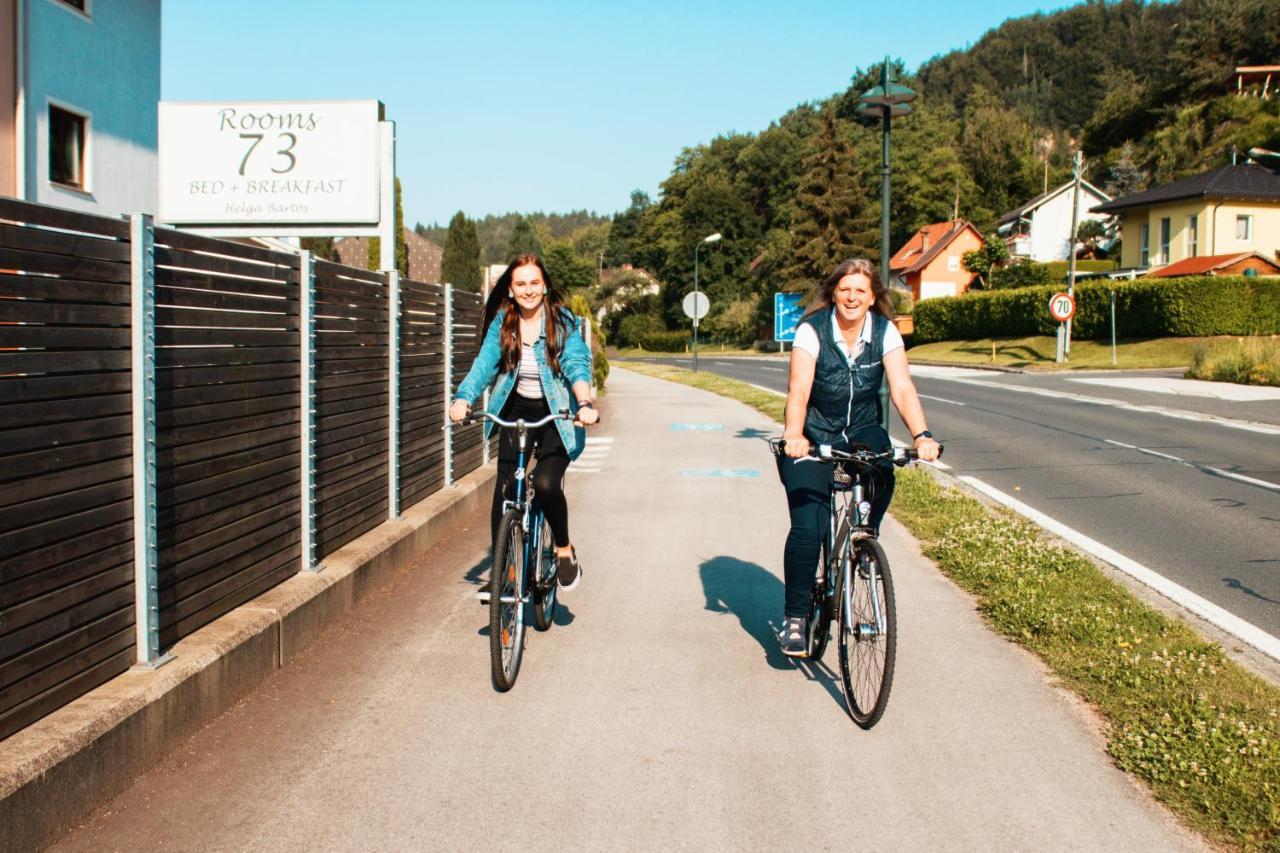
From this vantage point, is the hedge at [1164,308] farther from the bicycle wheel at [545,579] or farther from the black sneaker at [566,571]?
the bicycle wheel at [545,579]

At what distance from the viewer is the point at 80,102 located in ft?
62.8

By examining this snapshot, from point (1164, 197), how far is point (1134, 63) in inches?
2873

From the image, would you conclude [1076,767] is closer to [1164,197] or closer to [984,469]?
[984,469]

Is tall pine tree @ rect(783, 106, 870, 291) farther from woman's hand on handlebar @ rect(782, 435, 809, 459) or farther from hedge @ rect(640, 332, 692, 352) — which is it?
woman's hand on handlebar @ rect(782, 435, 809, 459)

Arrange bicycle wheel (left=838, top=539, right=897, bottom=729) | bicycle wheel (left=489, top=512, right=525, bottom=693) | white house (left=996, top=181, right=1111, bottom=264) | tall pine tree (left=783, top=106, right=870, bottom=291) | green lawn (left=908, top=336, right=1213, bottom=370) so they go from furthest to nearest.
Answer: white house (left=996, top=181, right=1111, bottom=264) < tall pine tree (left=783, top=106, right=870, bottom=291) < green lawn (left=908, top=336, right=1213, bottom=370) < bicycle wheel (left=489, top=512, right=525, bottom=693) < bicycle wheel (left=838, top=539, right=897, bottom=729)

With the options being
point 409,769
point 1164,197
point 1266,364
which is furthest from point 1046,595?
point 1164,197

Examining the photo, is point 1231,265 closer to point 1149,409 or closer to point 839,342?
point 1149,409

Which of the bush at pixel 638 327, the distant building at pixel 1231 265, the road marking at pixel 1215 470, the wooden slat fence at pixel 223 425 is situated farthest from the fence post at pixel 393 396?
the bush at pixel 638 327

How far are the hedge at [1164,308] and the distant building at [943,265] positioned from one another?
3001 cm

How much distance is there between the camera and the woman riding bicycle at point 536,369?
5586 millimetres

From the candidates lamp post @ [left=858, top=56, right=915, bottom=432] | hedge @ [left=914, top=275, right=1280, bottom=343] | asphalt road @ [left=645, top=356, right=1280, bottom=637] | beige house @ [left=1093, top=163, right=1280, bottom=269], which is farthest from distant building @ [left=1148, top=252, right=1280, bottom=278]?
lamp post @ [left=858, top=56, right=915, bottom=432]

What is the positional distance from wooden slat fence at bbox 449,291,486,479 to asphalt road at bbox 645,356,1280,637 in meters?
5.30

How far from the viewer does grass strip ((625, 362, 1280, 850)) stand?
361cm

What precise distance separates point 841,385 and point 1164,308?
39820 millimetres
